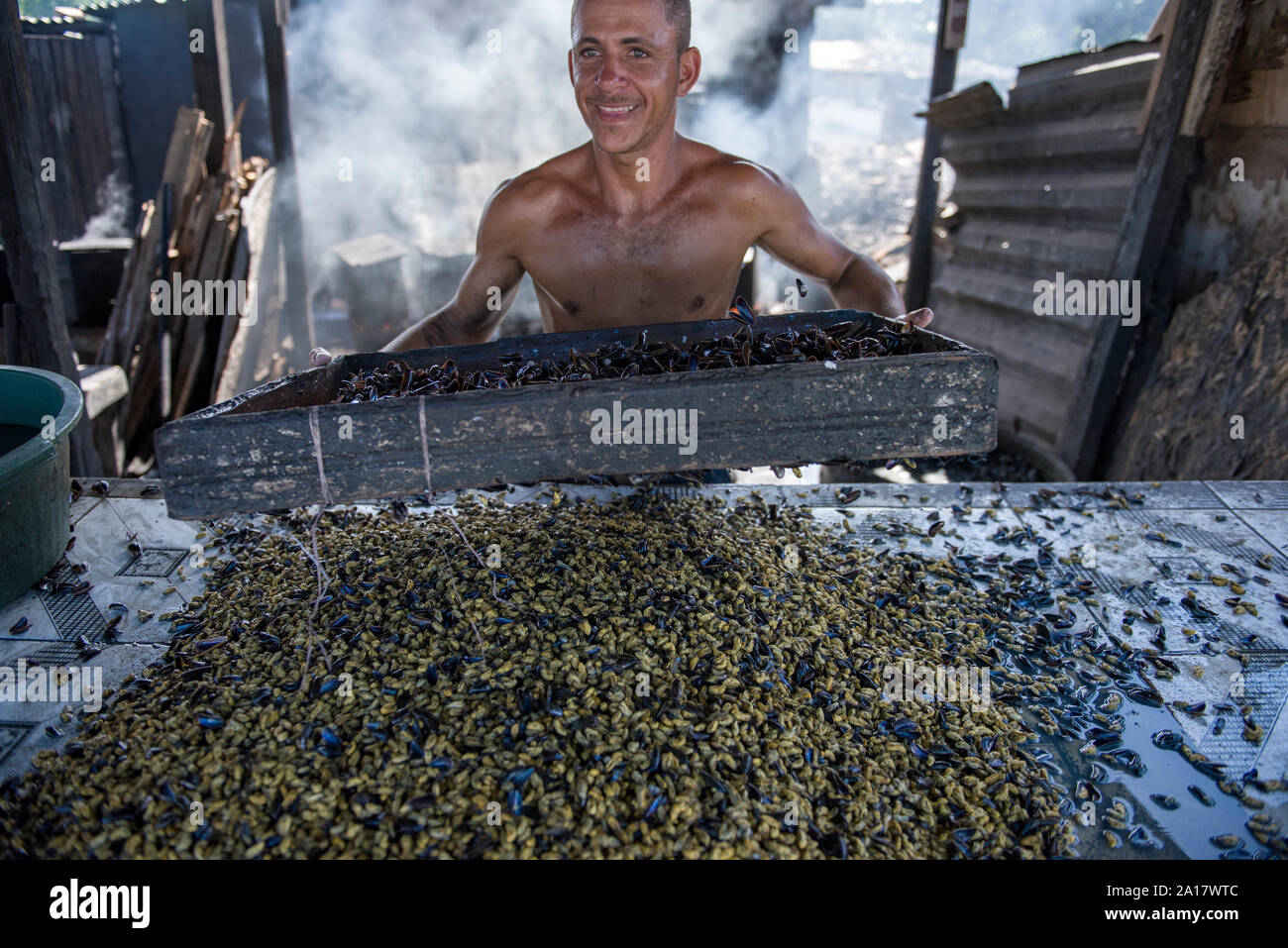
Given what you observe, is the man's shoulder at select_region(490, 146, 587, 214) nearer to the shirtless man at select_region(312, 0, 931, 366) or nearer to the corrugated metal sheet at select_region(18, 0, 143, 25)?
the shirtless man at select_region(312, 0, 931, 366)

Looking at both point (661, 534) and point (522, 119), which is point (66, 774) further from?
point (522, 119)

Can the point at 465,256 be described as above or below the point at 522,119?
below

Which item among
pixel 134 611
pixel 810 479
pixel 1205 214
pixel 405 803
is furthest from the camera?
pixel 810 479

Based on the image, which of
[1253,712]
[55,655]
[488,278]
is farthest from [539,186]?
[1253,712]

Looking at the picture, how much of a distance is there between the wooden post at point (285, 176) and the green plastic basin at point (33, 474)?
4819 millimetres

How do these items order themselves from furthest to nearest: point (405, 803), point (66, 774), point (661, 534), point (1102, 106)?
point (1102, 106), point (661, 534), point (66, 774), point (405, 803)

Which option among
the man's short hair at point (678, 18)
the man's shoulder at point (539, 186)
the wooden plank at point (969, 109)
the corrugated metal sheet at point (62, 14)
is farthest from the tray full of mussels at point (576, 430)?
the corrugated metal sheet at point (62, 14)

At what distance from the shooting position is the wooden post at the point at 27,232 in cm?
358

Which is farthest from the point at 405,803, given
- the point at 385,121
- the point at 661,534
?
the point at 385,121

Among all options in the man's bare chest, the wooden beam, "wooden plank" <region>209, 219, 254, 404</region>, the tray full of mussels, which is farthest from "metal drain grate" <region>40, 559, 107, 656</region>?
the wooden beam

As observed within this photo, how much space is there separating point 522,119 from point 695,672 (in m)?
11.1

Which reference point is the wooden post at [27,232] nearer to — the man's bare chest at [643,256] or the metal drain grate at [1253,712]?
the man's bare chest at [643,256]

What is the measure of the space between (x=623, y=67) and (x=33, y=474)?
273 centimetres

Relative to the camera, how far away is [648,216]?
12.4 ft
